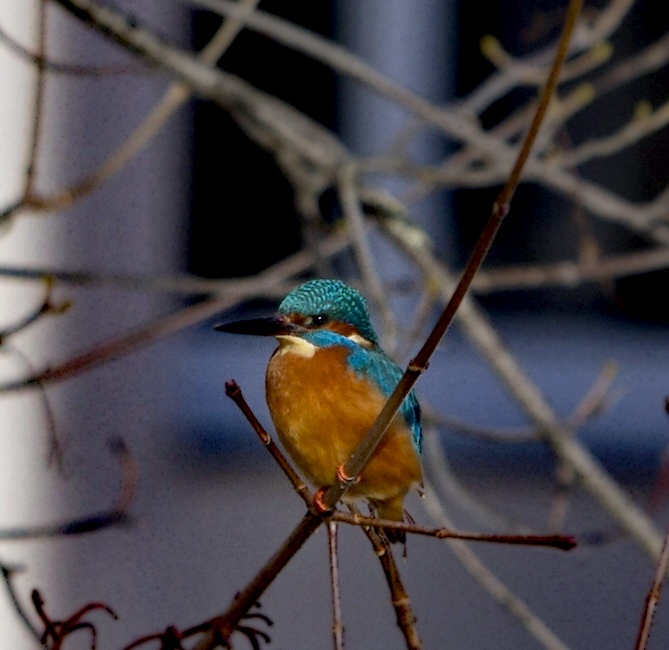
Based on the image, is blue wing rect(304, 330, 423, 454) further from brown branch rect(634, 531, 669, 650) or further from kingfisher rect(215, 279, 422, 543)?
brown branch rect(634, 531, 669, 650)

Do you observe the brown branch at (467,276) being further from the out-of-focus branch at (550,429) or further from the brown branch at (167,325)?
the out-of-focus branch at (550,429)

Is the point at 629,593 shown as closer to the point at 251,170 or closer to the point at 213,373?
the point at 213,373

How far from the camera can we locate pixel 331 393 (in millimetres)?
1235

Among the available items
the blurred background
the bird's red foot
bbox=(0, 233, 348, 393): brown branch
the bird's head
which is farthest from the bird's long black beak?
the blurred background

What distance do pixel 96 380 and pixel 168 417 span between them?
323 millimetres

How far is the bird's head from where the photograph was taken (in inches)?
46.8

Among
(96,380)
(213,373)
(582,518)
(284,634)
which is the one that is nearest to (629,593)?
(582,518)

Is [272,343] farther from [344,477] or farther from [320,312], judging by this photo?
[344,477]

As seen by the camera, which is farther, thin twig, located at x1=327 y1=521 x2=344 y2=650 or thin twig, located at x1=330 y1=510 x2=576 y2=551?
thin twig, located at x1=327 y1=521 x2=344 y2=650

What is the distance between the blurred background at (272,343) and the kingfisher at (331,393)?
2063 mm

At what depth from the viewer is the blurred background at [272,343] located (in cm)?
351

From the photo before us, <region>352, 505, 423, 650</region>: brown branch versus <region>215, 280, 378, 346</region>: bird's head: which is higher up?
<region>215, 280, 378, 346</region>: bird's head

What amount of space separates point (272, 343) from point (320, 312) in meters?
2.37

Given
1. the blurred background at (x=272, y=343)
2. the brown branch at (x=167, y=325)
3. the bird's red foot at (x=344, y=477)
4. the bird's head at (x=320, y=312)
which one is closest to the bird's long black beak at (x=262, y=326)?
the bird's head at (x=320, y=312)
